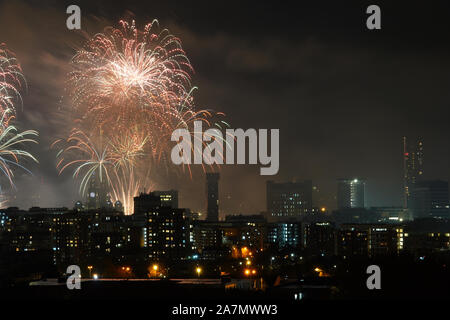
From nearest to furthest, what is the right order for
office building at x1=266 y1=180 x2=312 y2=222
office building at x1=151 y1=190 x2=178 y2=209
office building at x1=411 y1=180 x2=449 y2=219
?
office building at x1=151 y1=190 x2=178 y2=209, office building at x1=266 y1=180 x2=312 y2=222, office building at x1=411 y1=180 x2=449 y2=219

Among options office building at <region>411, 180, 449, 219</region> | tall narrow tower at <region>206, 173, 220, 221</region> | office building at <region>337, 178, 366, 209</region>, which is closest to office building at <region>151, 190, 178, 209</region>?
tall narrow tower at <region>206, 173, 220, 221</region>

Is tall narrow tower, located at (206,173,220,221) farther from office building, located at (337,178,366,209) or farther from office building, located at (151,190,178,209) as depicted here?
office building, located at (337,178,366,209)

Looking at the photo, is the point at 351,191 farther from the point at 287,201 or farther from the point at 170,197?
the point at 170,197

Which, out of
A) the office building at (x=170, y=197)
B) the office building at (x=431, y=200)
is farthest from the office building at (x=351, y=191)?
the office building at (x=170, y=197)

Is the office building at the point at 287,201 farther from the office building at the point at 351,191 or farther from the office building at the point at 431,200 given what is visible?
the office building at the point at 431,200

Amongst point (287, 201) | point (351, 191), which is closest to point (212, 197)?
point (287, 201)

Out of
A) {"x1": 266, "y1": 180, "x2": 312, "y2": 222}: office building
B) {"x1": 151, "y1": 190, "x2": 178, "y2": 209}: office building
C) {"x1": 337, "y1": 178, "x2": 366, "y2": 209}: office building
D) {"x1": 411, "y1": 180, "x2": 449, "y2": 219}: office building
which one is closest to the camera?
{"x1": 151, "y1": 190, "x2": 178, "y2": 209}: office building
